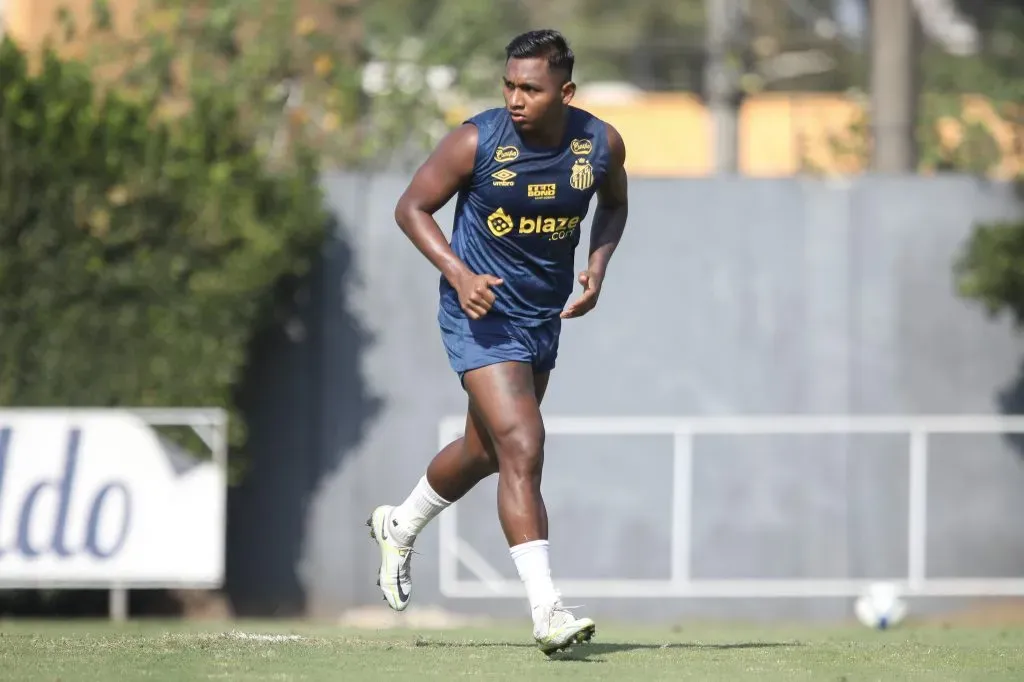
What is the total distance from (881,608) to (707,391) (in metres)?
2.23

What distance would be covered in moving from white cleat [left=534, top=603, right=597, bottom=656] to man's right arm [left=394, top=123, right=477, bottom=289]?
1244 mm

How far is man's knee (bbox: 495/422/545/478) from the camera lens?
6.21 metres

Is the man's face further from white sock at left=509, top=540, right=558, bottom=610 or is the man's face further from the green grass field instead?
the green grass field

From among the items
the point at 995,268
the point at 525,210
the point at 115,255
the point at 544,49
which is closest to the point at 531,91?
the point at 544,49

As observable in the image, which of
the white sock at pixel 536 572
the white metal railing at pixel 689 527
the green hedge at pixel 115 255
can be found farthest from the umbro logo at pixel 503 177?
the white metal railing at pixel 689 527

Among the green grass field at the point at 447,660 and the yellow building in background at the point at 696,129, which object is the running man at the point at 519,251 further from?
the yellow building in background at the point at 696,129

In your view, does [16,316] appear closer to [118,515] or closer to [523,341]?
[118,515]

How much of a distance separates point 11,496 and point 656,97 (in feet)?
63.3

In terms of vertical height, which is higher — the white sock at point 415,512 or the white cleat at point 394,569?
the white sock at point 415,512

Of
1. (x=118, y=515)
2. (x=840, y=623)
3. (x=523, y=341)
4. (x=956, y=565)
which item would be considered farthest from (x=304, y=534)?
(x=523, y=341)

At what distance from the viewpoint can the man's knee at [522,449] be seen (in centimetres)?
621

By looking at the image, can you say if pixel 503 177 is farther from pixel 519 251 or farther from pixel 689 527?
pixel 689 527

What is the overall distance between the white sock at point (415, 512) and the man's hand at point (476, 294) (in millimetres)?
1117

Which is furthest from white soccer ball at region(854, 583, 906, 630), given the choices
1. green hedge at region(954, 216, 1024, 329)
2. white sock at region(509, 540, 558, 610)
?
white sock at region(509, 540, 558, 610)
